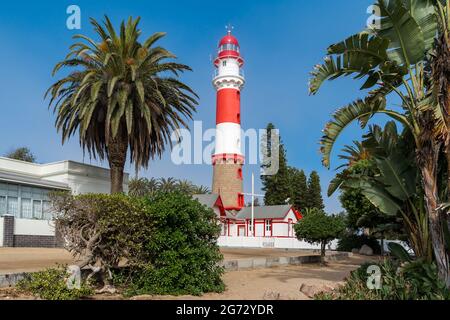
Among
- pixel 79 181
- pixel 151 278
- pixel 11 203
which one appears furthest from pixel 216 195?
pixel 151 278

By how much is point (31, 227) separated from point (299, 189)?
137 ft

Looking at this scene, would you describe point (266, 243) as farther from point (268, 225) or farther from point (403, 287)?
point (403, 287)

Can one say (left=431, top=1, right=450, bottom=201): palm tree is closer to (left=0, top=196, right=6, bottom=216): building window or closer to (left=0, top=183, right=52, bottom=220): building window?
(left=0, top=183, right=52, bottom=220): building window

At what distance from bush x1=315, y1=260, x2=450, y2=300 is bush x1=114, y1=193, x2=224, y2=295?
9.78ft

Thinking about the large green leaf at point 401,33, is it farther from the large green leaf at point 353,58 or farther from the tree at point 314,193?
the tree at point 314,193

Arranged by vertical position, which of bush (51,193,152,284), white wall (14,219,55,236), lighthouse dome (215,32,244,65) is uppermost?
lighthouse dome (215,32,244,65)

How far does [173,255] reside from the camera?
10.3 meters

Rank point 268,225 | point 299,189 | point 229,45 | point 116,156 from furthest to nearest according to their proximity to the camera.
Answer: point 299,189 → point 268,225 → point 229,45 → point 116,156

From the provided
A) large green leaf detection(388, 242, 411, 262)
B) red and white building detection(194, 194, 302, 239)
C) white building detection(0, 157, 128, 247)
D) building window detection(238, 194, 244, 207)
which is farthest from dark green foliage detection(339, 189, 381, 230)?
building window detection(238, 194, 244, 207)


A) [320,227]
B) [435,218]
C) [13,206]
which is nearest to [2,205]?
[13,206]

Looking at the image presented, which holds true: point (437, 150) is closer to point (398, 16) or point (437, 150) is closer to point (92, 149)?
point (398, 16)

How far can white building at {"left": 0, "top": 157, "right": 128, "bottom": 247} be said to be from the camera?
2503 centimetres

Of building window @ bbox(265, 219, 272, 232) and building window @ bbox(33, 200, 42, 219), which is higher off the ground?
building window @ bbox(33, 200, 42, 219)

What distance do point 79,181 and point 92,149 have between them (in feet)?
25.0
